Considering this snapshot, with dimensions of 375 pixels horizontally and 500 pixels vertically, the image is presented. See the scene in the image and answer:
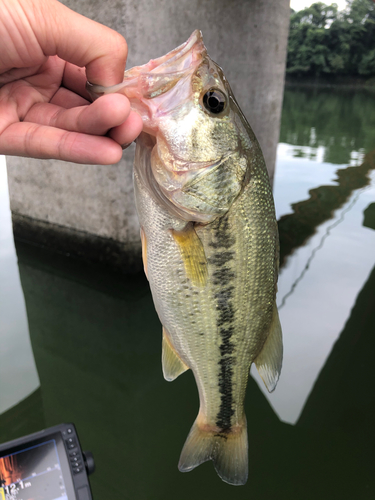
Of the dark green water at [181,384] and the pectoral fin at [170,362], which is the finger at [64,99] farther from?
the dark green water at [181,384]

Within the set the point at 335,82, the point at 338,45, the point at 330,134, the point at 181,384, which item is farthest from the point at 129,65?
the point at 338,45

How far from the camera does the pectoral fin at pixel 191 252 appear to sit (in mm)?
1062

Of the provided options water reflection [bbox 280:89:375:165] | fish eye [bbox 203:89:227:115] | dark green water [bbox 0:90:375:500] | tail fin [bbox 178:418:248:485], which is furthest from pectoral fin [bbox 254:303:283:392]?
water reflection [bbox 280:89:375:165]

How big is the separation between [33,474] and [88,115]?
1158 millimetres

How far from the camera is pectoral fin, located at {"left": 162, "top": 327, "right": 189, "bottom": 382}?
126 cm

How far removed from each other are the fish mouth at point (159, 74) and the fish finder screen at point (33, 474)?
1169 millimetres

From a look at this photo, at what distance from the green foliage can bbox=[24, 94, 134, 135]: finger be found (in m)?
41.7

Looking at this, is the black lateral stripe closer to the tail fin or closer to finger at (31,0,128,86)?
the tail fin

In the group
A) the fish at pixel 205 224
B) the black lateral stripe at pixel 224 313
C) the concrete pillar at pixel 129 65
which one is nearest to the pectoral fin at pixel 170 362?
the fish at pixel 205 224

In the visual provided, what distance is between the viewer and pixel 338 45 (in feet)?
123

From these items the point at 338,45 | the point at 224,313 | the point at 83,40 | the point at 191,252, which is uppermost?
the point at 338,45

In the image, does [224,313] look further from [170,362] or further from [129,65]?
[129,65]

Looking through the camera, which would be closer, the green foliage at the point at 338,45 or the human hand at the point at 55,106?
the human hand at the point at 55,106

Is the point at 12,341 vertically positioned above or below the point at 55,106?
below
